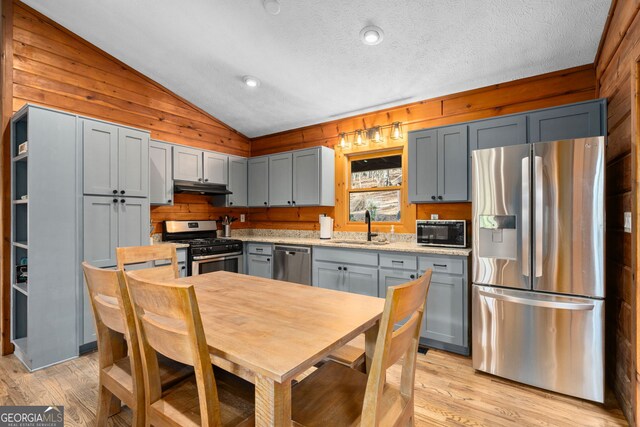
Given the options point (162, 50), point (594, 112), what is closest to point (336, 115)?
point (162, 50)

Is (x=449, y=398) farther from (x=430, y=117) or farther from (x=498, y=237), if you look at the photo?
(x=430, y=117)

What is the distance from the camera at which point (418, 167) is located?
10.8 ft

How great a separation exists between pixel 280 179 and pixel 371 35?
2300mm

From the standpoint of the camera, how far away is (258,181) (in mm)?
4684

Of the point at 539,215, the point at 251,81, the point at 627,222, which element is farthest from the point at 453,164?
the point at 251,81

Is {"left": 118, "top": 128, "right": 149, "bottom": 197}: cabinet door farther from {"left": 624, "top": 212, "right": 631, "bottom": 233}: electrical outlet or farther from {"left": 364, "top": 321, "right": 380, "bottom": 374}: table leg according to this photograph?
{"left": 624, "top": 212, "right": 631, "bottom": 233}: electrical outlet

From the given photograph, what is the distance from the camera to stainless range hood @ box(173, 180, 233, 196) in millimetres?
3881

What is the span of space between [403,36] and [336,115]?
1.59 metres

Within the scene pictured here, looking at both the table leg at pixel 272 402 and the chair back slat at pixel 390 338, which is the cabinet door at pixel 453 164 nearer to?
the chair back slat at pixel 390 338

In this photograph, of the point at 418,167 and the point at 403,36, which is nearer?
the point at 403,36

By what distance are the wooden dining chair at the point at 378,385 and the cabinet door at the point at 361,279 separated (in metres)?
1.78

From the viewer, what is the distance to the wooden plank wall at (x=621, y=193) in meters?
1.79

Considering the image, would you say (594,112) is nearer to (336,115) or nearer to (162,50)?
(336,115)

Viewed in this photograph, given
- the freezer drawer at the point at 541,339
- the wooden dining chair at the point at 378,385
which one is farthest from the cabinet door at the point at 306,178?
the wooden dining chair at the point at 378,385
